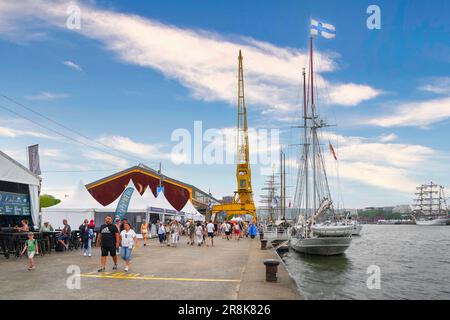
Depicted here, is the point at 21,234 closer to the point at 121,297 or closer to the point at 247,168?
the point at 121,297

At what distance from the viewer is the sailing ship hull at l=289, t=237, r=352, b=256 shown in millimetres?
30922

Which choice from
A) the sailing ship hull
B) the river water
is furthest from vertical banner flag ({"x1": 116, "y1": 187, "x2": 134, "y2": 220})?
the sailing ship hull

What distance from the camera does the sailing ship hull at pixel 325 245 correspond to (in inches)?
1217

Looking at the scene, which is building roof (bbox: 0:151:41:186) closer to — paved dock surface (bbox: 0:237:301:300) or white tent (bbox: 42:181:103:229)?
paved dock surface (bbox: 0:237:301:300)

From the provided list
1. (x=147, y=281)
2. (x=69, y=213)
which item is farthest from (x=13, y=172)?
(x=147, y=281)

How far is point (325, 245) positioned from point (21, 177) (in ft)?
74.7

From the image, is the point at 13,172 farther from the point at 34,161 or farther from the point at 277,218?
the point at 277,218

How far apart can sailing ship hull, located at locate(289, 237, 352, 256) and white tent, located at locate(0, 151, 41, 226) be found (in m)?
20.4

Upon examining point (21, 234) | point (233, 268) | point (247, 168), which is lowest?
point (233, 268)

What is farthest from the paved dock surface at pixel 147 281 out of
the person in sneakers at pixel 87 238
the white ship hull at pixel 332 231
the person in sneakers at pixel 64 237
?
the white ship hull at pixel 332 231

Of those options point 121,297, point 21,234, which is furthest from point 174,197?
point 121,297

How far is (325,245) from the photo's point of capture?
31234 millimetres
